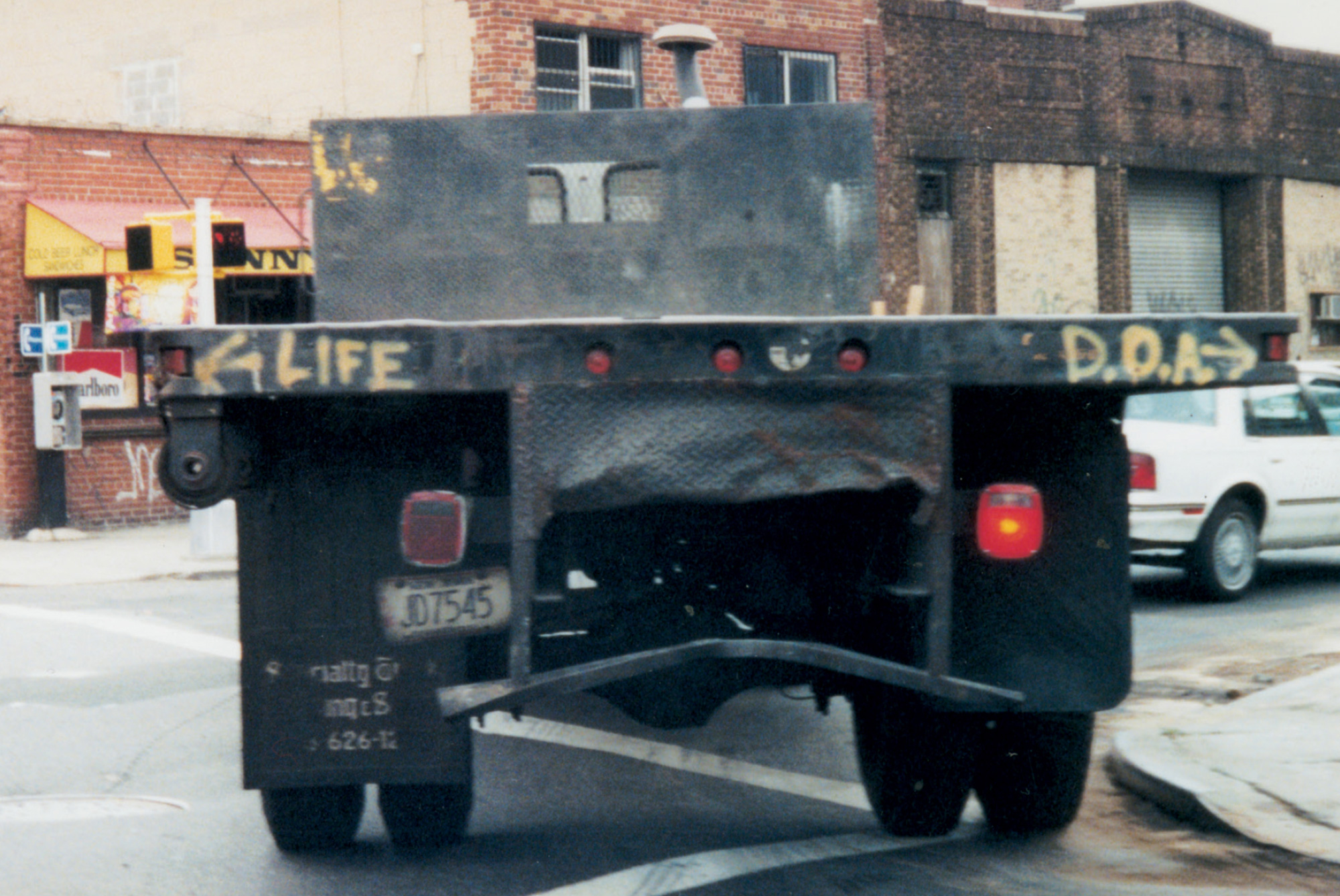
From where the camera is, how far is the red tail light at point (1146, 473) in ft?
38.9

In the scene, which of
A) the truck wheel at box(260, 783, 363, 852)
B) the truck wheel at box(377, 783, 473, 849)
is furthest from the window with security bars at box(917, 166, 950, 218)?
the truck wheel at box(260, 783, 363, 852)

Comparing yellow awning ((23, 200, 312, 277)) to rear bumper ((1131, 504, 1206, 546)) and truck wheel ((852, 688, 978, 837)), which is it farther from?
truck wheel ((852, 688, 978, 837))

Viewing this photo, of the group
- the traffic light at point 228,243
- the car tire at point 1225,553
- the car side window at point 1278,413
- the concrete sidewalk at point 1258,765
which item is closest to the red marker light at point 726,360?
the concrete sidewalk at point 1258,765

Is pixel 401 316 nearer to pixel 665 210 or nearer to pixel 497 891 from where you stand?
pixel 665 210

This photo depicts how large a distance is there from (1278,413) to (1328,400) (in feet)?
2.43

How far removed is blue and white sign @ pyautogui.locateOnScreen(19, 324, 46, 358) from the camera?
19.7 m

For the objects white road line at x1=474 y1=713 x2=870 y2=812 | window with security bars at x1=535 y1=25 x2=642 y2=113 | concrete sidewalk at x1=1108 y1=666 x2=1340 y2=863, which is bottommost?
white road line at x1=474 y1=713 x2=870 y2=812

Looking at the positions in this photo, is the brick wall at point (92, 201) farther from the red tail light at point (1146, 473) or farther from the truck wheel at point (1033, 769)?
the truck wheel at point (1033, 769)

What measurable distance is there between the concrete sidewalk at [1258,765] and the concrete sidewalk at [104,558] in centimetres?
977

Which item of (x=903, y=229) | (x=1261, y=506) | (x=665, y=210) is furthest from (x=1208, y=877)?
(x=903, y=229)

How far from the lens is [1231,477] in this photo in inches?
479

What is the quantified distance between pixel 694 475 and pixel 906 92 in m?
22.0

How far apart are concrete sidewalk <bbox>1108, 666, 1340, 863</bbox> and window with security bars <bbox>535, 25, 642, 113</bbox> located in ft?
51.9

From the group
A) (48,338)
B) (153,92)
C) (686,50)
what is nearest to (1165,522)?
(686,50)
